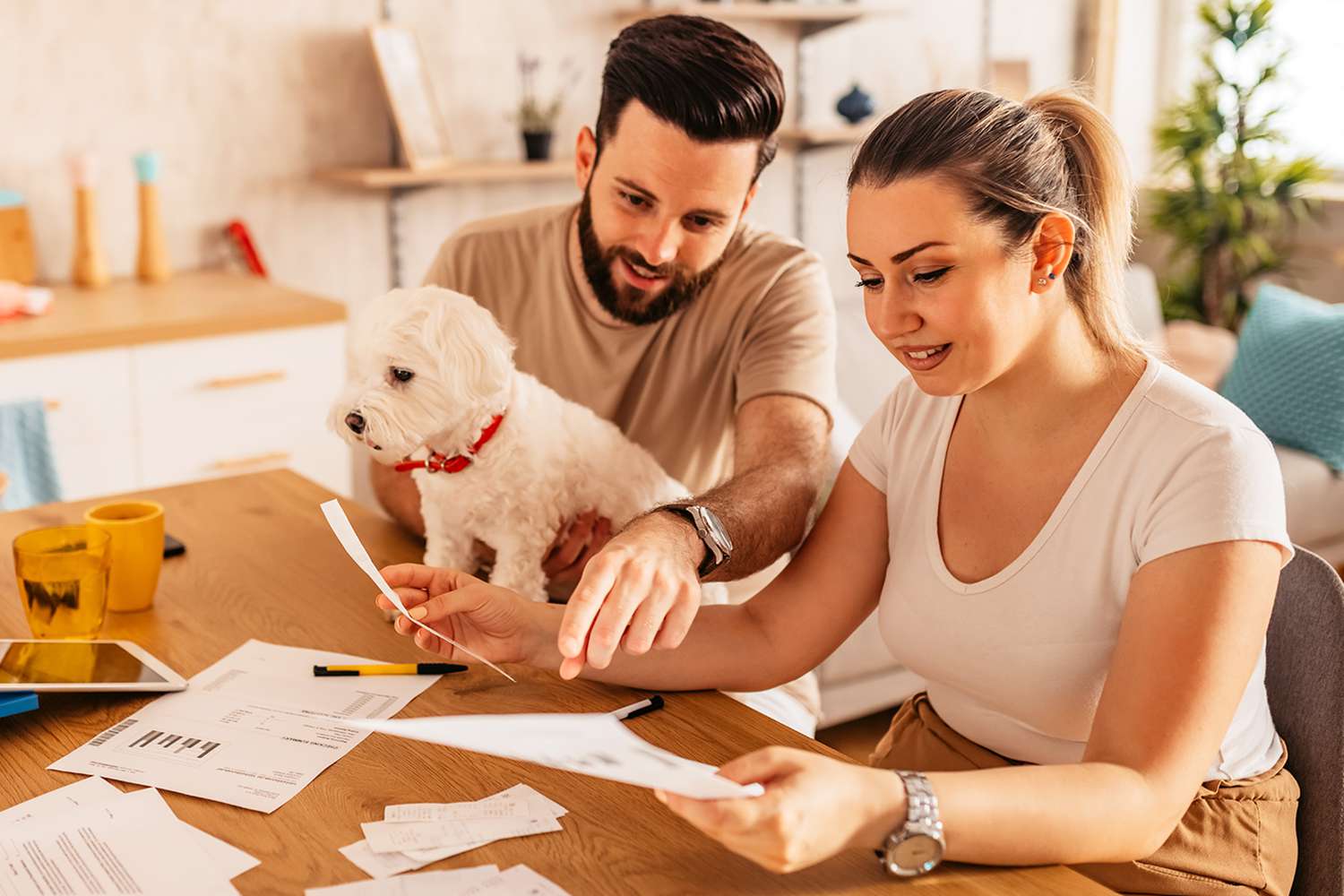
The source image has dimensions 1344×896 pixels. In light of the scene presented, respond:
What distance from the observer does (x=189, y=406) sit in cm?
281

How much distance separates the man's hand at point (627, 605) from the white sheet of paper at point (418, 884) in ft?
0.64

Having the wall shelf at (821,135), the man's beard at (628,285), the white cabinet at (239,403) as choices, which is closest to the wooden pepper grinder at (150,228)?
the white cabinet at (239,403)

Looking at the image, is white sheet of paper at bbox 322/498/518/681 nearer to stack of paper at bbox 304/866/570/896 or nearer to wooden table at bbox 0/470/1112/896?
wooden table at bbox 0/470/1112/896

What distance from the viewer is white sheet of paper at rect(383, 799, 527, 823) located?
38.7 inches

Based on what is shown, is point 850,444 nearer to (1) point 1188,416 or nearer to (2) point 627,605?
(1) point 1188,416

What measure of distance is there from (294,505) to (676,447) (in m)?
0.56

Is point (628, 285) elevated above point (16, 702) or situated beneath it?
elevated above

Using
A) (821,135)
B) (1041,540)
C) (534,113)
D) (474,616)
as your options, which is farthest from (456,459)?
(821,135)

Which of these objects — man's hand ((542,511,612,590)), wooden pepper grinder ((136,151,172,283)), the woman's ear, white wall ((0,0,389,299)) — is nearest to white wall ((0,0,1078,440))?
white wall ((0,0,389,299))

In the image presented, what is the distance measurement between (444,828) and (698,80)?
1.05 m

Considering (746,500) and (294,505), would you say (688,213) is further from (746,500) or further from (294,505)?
(294,505)

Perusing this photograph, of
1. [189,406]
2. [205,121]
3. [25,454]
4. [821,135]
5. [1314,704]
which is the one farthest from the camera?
[821,135]

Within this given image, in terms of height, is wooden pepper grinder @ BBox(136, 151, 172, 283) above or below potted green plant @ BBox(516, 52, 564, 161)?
below

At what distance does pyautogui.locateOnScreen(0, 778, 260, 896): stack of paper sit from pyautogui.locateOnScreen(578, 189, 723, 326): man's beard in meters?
0.99
